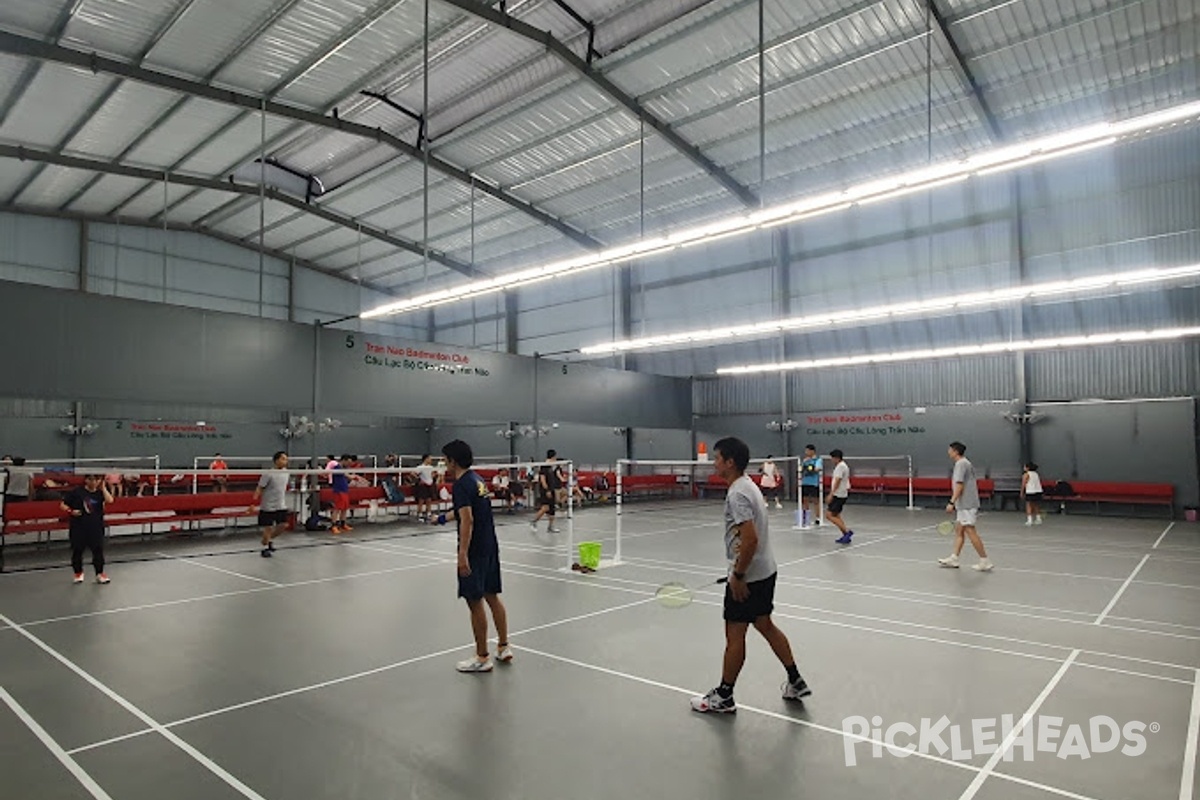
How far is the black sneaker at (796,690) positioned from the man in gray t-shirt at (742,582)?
32cm

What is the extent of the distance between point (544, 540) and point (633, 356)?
1761 cm

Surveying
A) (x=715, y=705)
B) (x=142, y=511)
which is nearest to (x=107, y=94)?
(x=142, y=511)

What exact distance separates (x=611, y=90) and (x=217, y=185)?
14535mm

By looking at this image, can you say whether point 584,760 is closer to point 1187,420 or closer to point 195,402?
point 195,402

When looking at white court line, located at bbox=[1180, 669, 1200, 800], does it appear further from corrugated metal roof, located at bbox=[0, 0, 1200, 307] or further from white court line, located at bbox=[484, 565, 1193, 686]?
corrugated metal roof, located at bbox=[0, 0, 1200, 307]

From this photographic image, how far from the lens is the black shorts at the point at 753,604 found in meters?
4.82

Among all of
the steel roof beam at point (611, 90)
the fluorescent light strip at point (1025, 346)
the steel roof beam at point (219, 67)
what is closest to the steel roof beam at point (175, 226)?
the steel roof beam at point (219, 67)

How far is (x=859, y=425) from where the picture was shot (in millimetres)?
25969

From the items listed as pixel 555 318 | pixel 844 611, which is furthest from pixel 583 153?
pixel 844 611

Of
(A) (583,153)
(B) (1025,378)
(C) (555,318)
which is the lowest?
(B) (1025,378)

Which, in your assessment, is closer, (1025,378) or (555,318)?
(1025,378)

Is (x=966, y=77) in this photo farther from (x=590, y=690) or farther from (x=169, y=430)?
(x=169, y=430)

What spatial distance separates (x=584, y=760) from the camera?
13.6 ft

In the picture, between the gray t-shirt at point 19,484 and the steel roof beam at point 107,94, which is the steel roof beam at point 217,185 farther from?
the gray t-shirt at point 19,484
